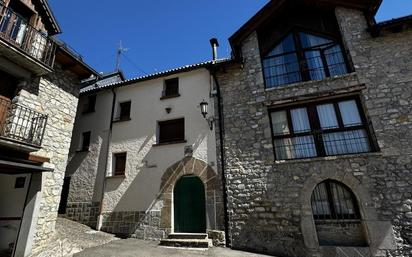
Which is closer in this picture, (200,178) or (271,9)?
(200,178)

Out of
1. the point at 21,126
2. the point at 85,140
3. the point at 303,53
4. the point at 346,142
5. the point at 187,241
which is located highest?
the point at 303,53

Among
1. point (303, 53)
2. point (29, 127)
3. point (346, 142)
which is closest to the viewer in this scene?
point (29, 127)

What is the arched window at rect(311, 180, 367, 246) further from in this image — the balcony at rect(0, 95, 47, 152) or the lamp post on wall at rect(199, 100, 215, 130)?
the balcony at rect(0, 95, 47, 152)

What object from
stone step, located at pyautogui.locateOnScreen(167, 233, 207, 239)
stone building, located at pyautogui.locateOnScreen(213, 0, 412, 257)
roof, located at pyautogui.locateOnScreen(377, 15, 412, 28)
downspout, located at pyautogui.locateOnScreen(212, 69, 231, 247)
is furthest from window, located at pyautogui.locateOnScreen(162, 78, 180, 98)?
roof, located at pyautogui.locateOnScreen(377, 15, 412, 28)

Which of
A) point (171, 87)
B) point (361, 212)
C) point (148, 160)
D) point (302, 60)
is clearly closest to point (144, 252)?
point (148, 160)

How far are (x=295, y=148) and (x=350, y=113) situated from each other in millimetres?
2100

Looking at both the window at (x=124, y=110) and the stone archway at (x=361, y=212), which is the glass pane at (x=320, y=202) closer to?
the stone archway at (x=361, y=212)

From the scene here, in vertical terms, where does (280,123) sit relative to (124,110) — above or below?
below

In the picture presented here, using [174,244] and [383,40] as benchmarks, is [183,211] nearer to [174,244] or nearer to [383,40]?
[174,244]

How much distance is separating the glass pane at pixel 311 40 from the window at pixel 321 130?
2470 mm

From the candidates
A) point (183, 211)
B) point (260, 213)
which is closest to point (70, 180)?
point (183, 211)

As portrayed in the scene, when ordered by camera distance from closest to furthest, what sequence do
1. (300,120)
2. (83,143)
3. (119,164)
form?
(300,120) → (119,164) → (83,143)

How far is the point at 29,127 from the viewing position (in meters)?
6.31

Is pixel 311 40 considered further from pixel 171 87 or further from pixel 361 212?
pixel 361 212
